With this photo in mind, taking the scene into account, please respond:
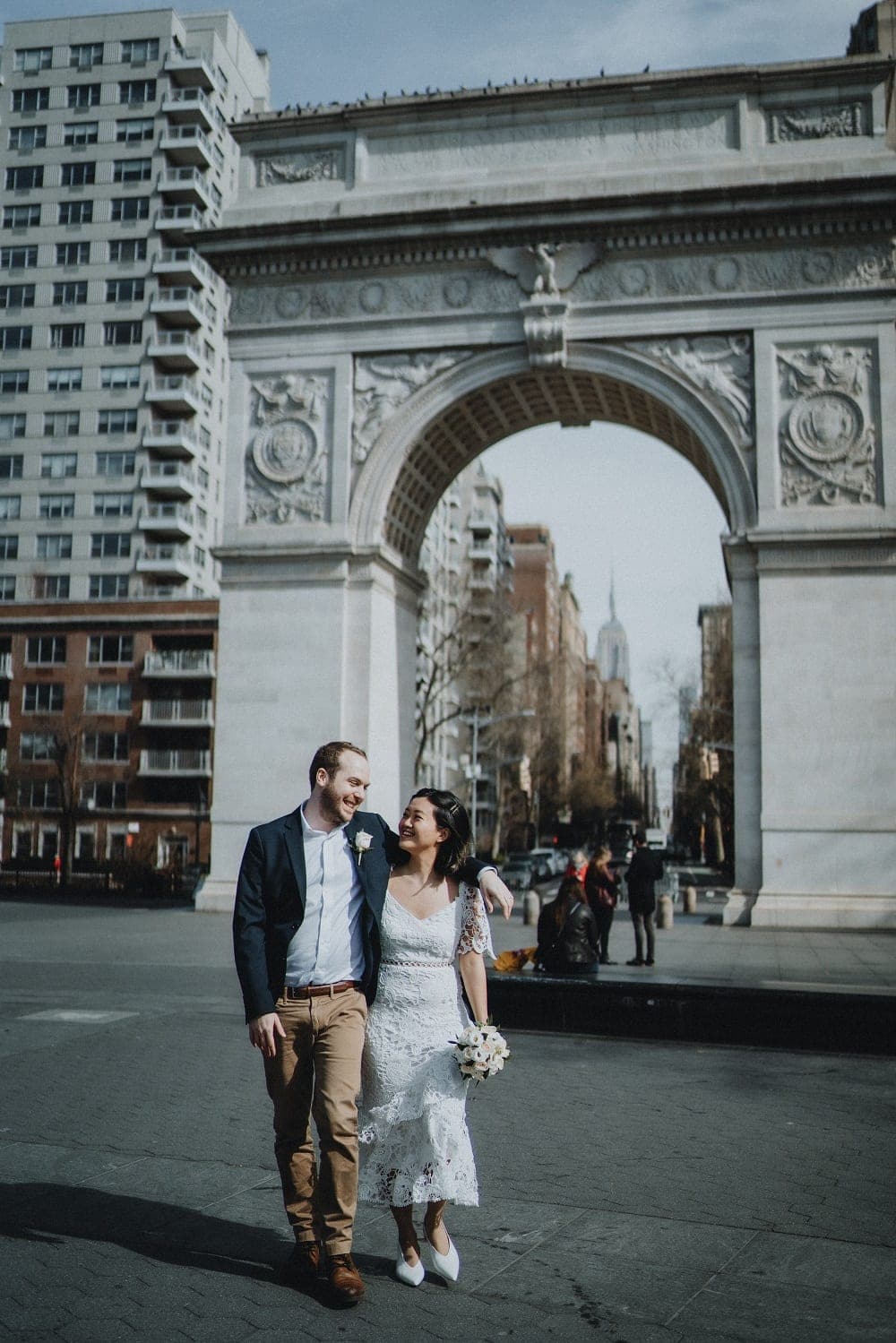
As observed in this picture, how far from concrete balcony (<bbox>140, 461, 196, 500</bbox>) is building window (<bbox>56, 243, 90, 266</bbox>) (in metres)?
10.7

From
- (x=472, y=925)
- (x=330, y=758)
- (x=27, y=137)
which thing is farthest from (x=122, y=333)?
(x=472, y=925)

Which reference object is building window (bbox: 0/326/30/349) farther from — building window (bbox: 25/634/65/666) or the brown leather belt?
the brown leather belt

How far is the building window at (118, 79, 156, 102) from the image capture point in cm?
5944

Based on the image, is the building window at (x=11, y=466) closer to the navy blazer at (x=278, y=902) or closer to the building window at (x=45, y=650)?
the building window at (x=45, y=650)

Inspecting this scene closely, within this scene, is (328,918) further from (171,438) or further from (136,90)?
(136,90)

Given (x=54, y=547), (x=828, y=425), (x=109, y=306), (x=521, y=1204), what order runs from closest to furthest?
1. (x=521, y=1204)
2. (x=828, y=425)
3. (x=54, y=547)
4. (x=109, y=306)

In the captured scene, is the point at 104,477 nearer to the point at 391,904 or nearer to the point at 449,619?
the point at 449,619

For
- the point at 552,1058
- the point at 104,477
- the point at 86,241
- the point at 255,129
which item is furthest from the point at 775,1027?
the point at 86,241

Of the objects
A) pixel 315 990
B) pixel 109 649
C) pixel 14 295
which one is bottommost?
pixel 315 990

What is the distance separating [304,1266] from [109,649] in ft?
168

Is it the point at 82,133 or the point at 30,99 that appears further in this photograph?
the point at 30,99

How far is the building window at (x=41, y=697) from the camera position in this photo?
54281 millimetres

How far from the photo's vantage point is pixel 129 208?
5919cm

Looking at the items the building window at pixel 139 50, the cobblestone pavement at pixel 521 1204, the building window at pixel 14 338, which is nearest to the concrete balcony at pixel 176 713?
the building window at pixel 14 338
